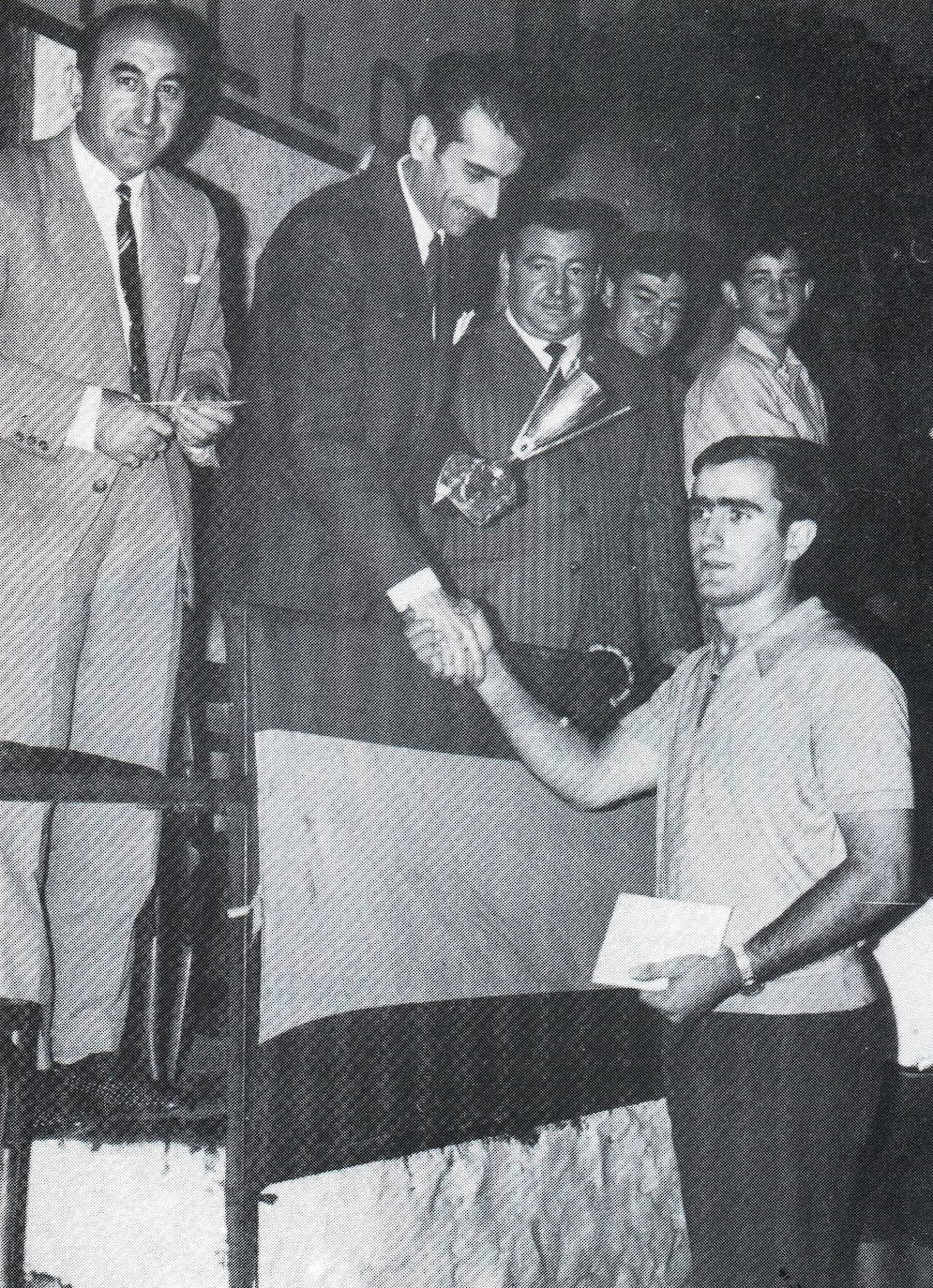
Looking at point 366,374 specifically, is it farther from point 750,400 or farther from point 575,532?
point 750,400

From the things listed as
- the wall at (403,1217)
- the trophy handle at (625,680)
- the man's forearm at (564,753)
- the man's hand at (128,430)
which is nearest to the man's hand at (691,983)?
the wall at (403,1217)

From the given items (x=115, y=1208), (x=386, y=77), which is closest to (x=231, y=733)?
(x=115, y=1208)

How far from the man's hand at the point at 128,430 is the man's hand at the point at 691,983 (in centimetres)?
112

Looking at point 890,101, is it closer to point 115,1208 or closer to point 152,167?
point 152,167

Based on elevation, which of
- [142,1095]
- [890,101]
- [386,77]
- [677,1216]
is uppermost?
[890,101]

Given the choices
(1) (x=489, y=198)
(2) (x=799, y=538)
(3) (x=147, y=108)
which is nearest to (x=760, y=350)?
(2) (x=799, y=538)

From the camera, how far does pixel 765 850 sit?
217cm

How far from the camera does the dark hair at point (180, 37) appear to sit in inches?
67.6

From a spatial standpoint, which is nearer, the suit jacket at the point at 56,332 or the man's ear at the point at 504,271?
the suit jacket at the point at 56,332

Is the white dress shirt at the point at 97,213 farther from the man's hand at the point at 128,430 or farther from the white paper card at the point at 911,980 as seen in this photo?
the white paper card at the point at 911,980

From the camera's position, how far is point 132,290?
1.77 metres

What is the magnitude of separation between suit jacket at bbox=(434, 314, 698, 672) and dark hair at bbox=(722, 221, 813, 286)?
371 mm

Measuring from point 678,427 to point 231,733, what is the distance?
1.03 meters

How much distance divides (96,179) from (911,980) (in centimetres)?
178
